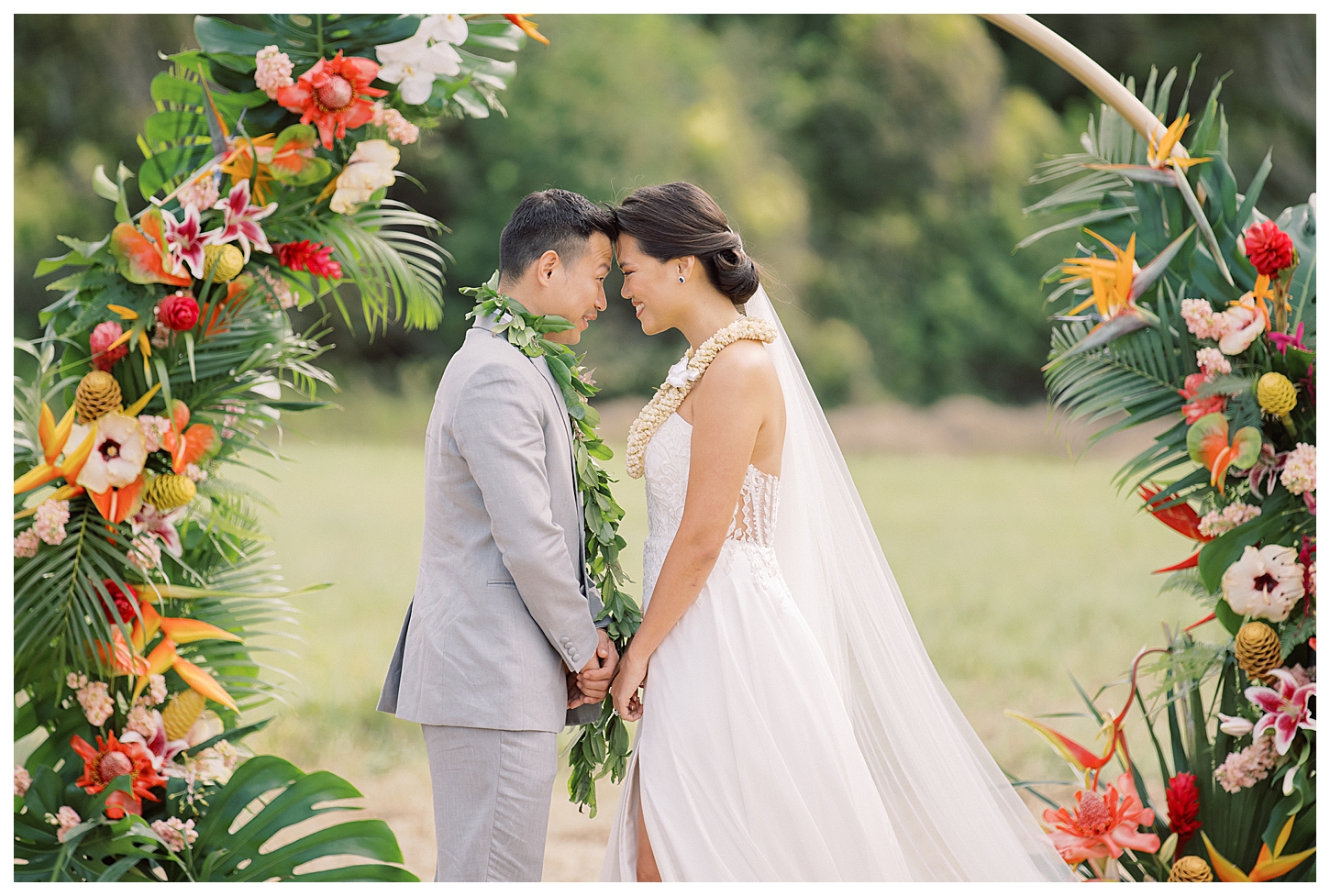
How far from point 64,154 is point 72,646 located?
15.0 meters

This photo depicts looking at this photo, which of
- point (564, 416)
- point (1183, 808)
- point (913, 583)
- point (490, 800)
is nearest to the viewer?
point (490, 800)

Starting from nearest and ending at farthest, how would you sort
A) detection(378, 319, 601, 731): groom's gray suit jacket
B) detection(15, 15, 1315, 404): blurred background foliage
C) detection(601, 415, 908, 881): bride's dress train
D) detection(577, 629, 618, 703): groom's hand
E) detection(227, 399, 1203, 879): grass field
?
detection(378, 319, 601, 731): groom's gray suit jacket < detection(601, 415, 908, 881): bride's dress train < detection(577, 629, 618, 703): groom's hand < detection(227, 399, 1203, 879): grass field < detection(15, 15, 1315, 404): blurred background foliage

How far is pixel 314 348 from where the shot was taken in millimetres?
3043

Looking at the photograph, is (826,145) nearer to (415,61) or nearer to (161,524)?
(415,61)

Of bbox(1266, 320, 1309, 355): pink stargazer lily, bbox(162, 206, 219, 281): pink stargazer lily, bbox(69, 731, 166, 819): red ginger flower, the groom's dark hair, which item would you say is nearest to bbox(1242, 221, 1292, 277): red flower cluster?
bbox(1266, 320, 1309, 355): pink stargazer lily

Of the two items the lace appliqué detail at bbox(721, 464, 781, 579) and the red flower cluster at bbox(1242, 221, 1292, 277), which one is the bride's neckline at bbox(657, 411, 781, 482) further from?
the red flower cluster at bbox(1242, 221, 1292, 277)

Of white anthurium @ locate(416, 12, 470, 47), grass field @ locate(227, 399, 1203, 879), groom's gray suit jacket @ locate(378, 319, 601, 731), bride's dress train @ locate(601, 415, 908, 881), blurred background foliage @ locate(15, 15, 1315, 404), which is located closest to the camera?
groom's gray suit jacket @ locate(378, 319, 601, 731)

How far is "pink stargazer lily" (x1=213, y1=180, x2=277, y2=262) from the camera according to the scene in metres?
2.97

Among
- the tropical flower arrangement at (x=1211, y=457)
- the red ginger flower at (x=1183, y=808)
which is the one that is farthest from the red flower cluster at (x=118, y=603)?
the red ginger flower at (x=1183, y=808)

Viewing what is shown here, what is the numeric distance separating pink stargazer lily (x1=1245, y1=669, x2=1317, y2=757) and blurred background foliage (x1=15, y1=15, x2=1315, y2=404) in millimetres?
12577

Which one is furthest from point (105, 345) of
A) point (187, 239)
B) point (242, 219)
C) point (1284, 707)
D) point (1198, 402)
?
point (1284, 707)

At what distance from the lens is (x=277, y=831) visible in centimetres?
311

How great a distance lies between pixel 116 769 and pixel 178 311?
4.24ft
